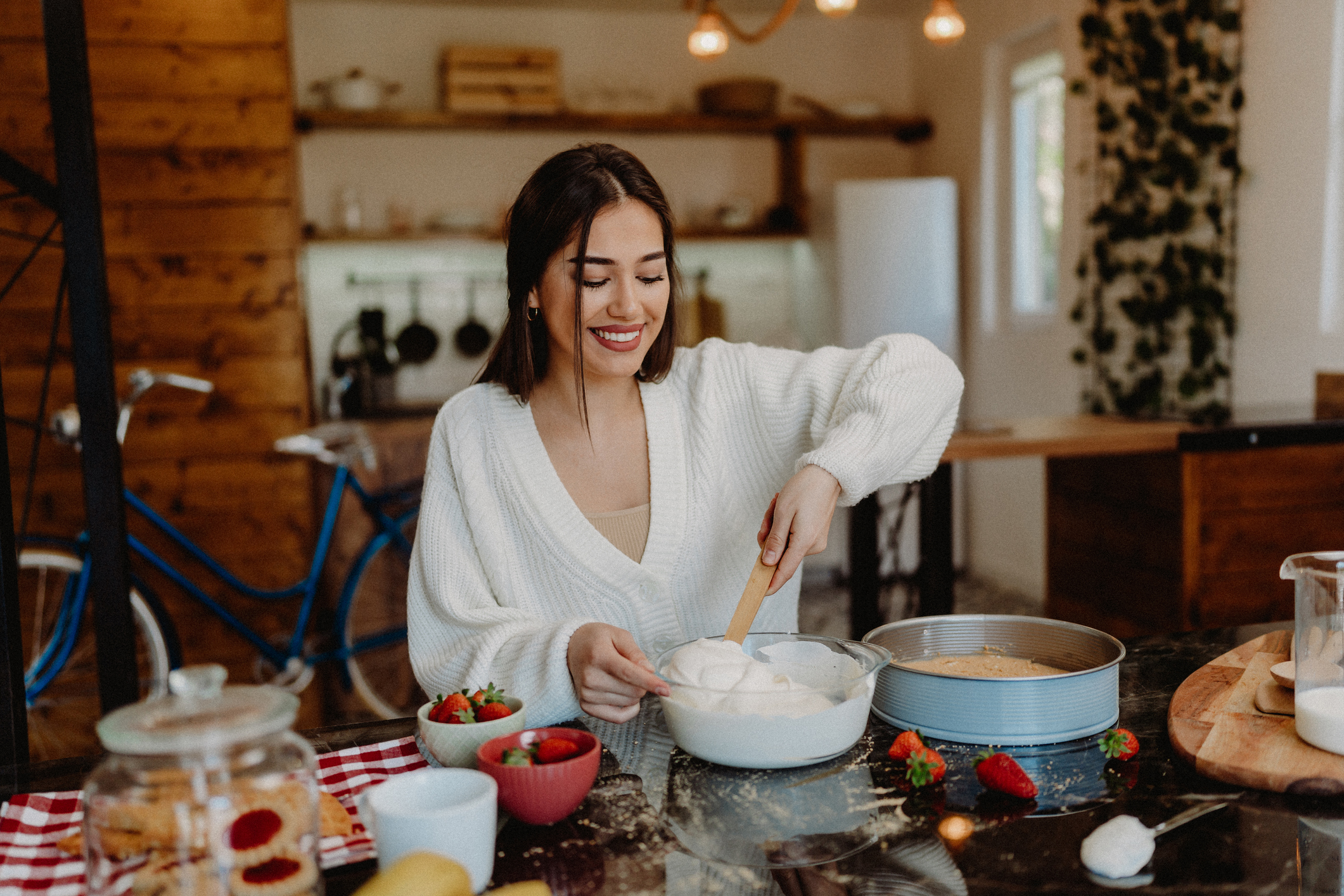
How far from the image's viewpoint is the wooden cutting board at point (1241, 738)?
918 mm

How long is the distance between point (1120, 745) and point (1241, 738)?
13cm

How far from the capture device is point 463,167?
5.00 meters

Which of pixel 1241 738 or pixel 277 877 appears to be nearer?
pixel 277 877

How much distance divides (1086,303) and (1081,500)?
123 centimetres

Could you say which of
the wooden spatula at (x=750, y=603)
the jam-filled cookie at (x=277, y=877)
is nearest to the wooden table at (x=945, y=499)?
the wooden spatula at (x=750, y=603)

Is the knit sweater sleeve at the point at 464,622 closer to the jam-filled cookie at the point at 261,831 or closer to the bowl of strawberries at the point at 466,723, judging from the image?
the bowl of strawberries at the point at 466,723

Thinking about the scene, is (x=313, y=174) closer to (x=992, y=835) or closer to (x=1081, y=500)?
(x=1081, y=500)

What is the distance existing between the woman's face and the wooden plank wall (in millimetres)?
2242

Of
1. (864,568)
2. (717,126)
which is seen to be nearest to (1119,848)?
(864,568)

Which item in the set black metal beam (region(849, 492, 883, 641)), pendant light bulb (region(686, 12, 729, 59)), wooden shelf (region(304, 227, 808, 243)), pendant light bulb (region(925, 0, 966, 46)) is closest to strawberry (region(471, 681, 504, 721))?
black metal beam (region(849, 492, 883, 641))

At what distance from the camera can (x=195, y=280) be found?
10.8ft

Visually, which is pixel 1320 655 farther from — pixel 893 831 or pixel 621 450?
pixel 621 450

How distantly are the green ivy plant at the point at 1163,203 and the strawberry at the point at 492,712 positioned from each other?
2568mm

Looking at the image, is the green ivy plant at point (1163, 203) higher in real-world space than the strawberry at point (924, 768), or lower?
higher
